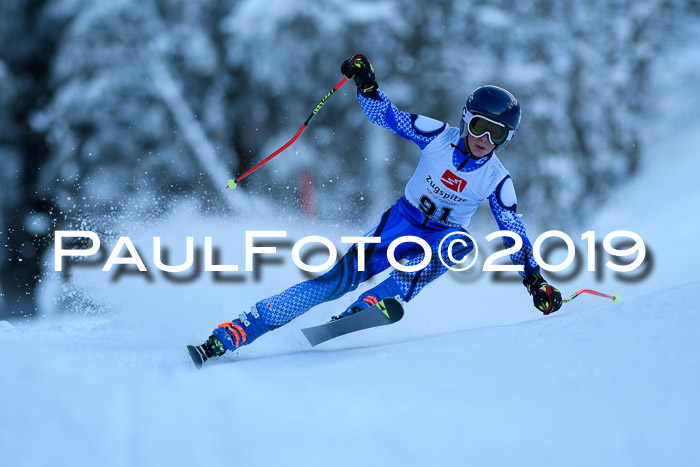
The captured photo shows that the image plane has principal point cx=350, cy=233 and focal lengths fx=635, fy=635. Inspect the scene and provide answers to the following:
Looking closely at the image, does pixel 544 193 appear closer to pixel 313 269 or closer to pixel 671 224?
pixel 671 224

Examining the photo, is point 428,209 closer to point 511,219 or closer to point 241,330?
point 511,219

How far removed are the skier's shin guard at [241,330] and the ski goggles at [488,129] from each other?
4.74 ft

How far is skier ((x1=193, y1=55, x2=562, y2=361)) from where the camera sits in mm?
3156

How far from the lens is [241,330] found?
10.6 ft

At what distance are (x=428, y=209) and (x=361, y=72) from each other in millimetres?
798

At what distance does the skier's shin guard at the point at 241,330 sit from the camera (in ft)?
10.6

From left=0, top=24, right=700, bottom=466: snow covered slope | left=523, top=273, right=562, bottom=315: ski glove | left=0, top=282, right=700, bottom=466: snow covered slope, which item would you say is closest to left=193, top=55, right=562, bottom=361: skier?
left=523, top=273, right=562, bottom=315: ski glove

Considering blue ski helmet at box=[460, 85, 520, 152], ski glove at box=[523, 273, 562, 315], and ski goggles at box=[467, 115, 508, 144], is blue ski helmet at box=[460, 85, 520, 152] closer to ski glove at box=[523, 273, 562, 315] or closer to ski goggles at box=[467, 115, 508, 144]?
ski goggles at box=[467, 115, 508, 144]

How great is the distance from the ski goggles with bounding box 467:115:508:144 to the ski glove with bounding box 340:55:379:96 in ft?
1.79

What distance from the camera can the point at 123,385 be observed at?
80.2 inches

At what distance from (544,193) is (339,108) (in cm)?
338

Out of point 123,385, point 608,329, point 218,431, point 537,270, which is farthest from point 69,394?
point 537,270

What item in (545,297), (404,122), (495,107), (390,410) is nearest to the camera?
(390,410)

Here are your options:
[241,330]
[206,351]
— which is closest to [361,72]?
[241,330]
